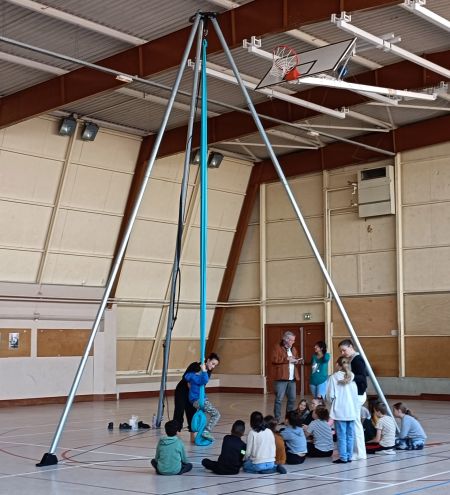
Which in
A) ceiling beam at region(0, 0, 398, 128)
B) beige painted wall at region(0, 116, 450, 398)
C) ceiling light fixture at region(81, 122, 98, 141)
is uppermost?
ceiling beam at region(0, 0, 398, 128)

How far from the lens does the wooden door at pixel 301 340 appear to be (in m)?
33.0

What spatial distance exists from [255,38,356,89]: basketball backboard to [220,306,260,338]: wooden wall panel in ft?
61.3

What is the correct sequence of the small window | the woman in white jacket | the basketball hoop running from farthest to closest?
the small window → the basketball hoop → the woman in white jacket

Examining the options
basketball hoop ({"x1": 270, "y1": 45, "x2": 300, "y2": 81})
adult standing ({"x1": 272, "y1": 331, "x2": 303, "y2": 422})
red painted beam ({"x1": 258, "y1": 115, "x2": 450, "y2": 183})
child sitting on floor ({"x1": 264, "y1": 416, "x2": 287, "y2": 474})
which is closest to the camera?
child sitting on floor ({"x1": 264, "y1": 416, "x2": 287, "y2": 474})

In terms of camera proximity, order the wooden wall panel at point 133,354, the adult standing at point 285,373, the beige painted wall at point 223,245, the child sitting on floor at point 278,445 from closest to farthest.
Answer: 1. the child sitting on floor at point 278,445
2. the adult standing at point 285,373
3. the beige painted wall at point 223,245
4. the wooden wall panel at point 133,354

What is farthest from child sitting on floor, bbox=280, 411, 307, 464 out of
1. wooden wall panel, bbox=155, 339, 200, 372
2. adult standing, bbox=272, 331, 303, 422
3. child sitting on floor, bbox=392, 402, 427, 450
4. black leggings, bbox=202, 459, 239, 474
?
wooden wall panel, bbox=155, 339, 200, 372

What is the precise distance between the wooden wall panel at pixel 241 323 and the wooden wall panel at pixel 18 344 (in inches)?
385

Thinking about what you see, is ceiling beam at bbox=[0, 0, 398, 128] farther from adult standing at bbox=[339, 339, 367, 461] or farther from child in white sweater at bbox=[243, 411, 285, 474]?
child in white sweater at bbox=[243, 411, 285, 474]

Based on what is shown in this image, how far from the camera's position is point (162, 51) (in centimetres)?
2184

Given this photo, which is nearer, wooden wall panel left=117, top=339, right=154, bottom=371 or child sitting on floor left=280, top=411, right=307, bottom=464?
child sitting on floor left=280, top=411, right=307, bottom=464

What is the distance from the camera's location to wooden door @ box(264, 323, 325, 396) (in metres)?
33.0

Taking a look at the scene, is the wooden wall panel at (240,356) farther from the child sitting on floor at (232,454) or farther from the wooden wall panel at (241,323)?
the child sitting on floor at (232,454)

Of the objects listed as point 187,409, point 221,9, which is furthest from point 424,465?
point 221,9

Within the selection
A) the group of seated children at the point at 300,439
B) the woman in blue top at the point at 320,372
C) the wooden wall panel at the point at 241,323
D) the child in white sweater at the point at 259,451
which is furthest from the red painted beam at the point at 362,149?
the child in white sweater at the point at 259,451
